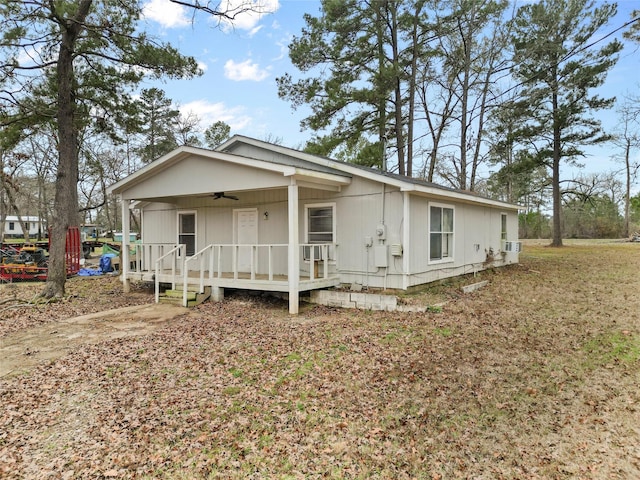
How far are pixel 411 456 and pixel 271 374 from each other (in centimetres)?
215

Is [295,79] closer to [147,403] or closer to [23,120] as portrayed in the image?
[23,120]

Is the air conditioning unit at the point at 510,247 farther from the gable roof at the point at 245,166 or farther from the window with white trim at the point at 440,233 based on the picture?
the gable roof at the point at 245,166

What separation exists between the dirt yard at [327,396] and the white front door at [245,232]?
313 centimetres

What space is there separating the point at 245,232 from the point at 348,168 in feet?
11.6

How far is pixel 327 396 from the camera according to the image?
429 cm

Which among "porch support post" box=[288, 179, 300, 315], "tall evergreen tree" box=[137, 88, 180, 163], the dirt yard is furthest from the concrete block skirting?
"tall evergreen tree" box=[137, 88, 180, 163]

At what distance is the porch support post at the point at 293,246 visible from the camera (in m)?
7.80

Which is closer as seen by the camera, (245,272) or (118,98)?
(245,272)

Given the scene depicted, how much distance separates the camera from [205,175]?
8836 mm

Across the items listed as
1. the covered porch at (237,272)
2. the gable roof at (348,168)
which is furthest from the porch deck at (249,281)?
the gable roof at (348,168)

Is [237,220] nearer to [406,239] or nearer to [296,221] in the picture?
[296,221]

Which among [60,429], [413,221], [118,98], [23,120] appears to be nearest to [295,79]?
[118,98]

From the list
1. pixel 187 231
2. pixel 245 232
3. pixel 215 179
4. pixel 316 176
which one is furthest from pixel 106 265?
pixel 316 176

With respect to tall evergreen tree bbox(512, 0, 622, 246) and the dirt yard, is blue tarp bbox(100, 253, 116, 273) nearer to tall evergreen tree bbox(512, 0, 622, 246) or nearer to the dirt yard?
the dirt yard
